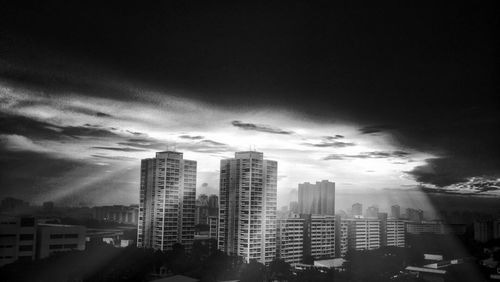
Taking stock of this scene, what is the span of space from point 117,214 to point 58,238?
1.07 metres

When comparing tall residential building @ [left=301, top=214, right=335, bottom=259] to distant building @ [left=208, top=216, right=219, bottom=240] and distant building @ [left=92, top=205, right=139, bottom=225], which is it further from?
distant building @ [left=92, top=205, right=139, bottom=225]

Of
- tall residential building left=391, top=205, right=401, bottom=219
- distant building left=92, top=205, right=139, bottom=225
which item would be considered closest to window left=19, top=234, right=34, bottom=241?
distant building left=92, top=205, right=139, bottom=225

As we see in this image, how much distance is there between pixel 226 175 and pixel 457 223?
381 cm

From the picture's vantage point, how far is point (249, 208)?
22.6 ft

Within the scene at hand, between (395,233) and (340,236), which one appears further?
(395,233)

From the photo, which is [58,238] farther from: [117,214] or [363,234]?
[363,234]

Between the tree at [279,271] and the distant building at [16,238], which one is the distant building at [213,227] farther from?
the distant building at [16,238]

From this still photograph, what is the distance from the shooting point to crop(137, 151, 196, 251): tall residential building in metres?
7.21

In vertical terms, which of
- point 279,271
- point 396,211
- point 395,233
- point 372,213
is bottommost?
point 279,271

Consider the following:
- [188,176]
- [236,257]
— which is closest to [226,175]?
[188,176]

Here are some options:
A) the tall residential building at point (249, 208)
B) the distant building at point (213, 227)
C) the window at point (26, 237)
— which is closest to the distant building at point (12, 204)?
the window at point (26, 237)

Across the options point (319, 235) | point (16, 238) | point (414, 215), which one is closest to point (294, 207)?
point (319, 235)

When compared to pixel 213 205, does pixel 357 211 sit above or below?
below

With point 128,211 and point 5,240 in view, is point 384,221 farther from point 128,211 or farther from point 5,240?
point 5,240
